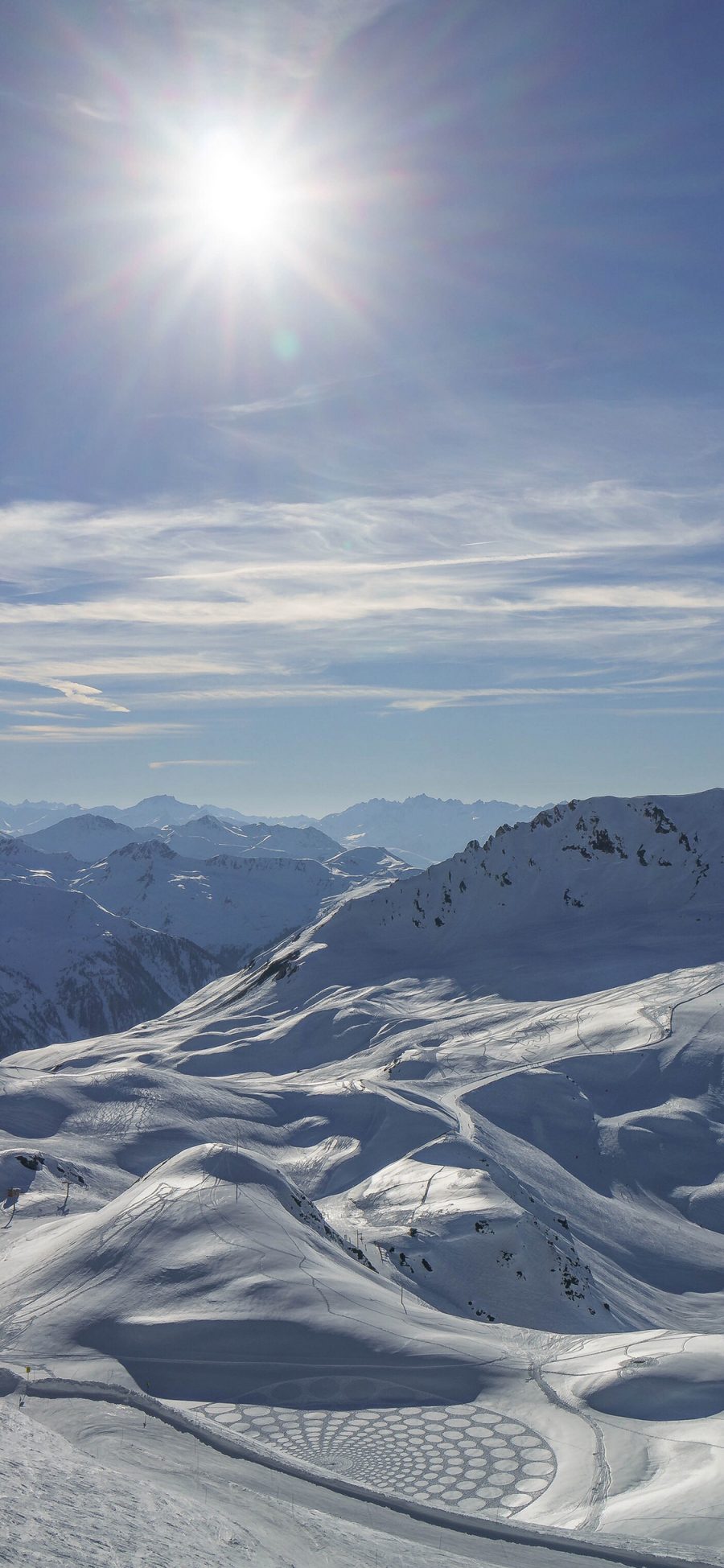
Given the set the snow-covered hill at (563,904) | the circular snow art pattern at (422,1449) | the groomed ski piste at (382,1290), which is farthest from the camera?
the snow-covered hill at (563,904)

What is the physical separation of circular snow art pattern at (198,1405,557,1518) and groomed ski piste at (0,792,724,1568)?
3.0 inches

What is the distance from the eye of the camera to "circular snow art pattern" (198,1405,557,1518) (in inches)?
639

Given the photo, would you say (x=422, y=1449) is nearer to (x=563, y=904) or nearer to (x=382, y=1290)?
(x=382, y=1290)

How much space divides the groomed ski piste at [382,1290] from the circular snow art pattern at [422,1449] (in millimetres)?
76

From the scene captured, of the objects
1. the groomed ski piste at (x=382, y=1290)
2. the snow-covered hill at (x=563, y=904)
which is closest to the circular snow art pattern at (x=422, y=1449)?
the groomed ski piste at (x=382, y=1290)

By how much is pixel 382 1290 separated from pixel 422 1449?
40.1 feet

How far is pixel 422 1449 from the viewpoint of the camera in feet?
58.1

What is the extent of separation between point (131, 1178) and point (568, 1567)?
56.2m

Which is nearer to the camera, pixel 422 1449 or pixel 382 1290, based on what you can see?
pixel 422 1449

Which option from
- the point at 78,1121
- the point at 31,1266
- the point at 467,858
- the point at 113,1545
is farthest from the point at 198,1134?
the point at 467,858

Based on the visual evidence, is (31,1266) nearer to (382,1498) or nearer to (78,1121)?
(382,1498)

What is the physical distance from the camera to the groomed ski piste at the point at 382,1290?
1438 centimetres

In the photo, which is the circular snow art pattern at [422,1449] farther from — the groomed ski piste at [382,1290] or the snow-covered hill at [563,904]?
the snow-covered hill at [563,904]

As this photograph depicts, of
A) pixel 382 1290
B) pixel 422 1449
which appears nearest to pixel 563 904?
pixel 382 1290
